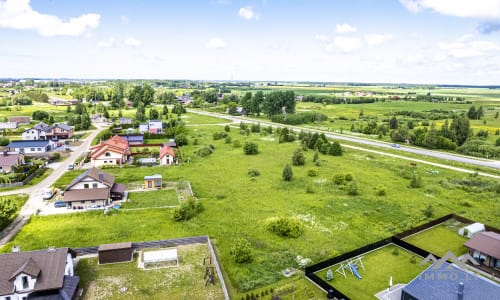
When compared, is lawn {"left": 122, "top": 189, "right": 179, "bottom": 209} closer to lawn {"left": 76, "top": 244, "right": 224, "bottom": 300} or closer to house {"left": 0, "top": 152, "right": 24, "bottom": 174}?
lawn {"left": 76, "top": 244, "right": 224, "bottom": 300}

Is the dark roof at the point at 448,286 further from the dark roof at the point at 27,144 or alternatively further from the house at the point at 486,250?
the dark roof at the point at 27,144

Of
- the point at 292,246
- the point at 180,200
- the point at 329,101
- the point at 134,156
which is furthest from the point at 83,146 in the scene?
A: the point at 329,101

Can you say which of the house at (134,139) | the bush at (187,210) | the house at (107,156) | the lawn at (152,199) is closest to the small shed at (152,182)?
the lawn at (152,199)

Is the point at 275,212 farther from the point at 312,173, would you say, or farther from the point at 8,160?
the point at 8,160

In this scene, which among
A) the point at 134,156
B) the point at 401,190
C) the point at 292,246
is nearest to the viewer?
the point at 292,246

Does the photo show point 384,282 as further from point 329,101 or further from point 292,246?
point 329,101

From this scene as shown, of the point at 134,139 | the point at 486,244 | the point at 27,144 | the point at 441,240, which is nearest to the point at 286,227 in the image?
the point at 441,240

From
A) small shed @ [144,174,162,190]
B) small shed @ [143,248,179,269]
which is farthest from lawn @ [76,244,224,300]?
small shed @ [144,174,162,190]
